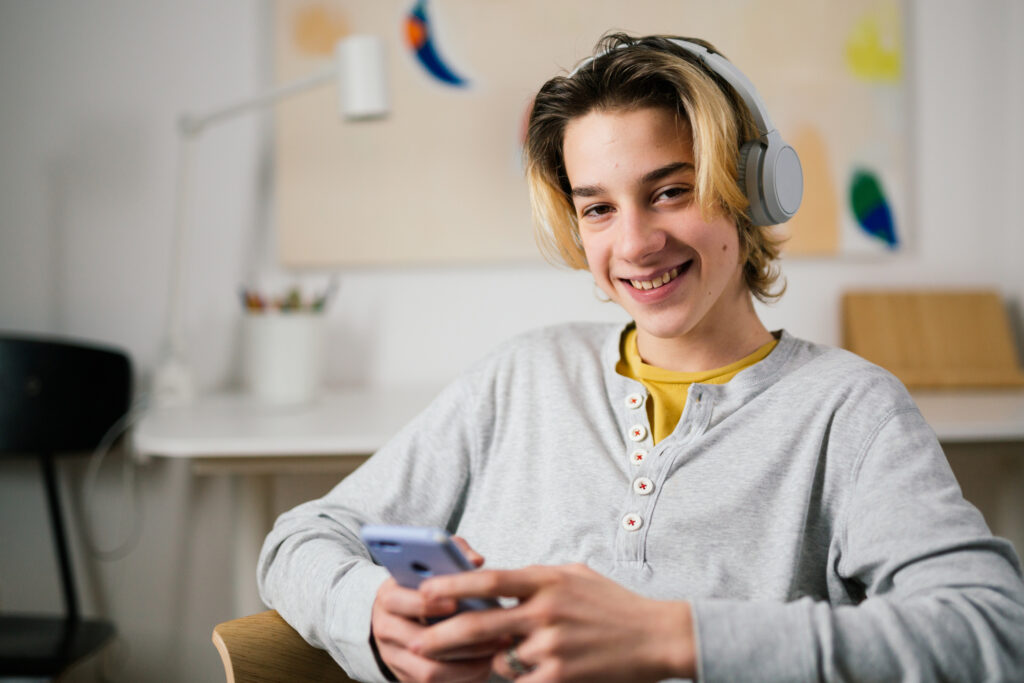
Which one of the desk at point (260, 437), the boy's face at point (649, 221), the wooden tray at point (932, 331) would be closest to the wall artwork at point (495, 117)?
the wooden tray at point (932, 331)

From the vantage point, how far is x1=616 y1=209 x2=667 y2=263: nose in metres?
0.82

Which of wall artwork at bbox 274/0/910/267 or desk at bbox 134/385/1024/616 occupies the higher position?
wall artwork at bbox 274/0/910/267

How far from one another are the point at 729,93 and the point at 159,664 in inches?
68.8

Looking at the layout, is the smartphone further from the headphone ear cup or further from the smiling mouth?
the headphone ear cup

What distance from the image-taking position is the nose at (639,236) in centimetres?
82

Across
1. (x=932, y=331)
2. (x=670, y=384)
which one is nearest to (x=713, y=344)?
(x=670, y=384)

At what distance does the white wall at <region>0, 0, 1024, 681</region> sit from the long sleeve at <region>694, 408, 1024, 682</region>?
1105mm

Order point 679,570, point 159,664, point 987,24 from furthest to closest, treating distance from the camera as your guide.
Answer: point 159,664, point 987,24, point 679,570

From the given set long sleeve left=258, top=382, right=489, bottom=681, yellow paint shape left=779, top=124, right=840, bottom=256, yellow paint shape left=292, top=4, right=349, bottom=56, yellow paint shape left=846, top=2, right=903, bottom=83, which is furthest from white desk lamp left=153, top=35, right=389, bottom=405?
yellow paint shape left=846, top=2, right=903, bottom=83

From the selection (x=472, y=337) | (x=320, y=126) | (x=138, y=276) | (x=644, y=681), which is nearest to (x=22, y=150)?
(x=138, y=276)

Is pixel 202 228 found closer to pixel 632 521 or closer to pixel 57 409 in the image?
pixel 57 409

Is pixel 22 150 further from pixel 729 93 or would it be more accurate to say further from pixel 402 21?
pixel 729 93

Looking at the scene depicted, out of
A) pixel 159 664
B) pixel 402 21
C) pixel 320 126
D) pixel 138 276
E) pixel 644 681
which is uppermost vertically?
pixel 402 21

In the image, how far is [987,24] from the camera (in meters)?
1.74
